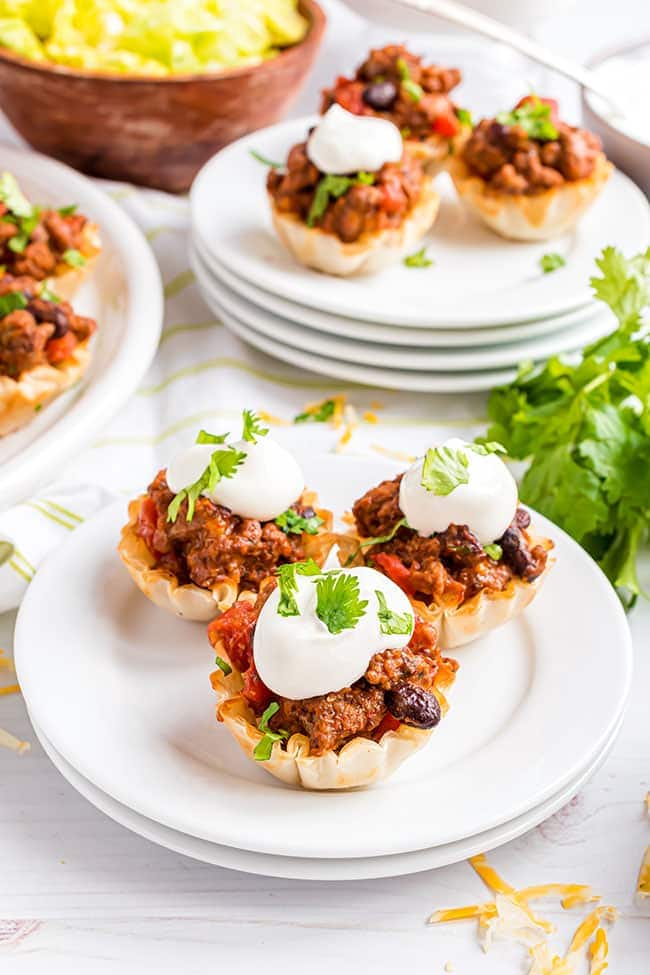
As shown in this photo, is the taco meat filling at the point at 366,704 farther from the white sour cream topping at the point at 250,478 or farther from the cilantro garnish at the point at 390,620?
the white sour cream topping at the point at 250,478

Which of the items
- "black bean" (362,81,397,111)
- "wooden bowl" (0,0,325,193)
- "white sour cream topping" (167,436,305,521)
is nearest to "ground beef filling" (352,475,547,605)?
"white sour cream topping" (167,436,305,521)

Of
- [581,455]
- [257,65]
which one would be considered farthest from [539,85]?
[581,455]

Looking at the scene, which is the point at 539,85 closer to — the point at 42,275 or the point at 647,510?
the point at 42,275

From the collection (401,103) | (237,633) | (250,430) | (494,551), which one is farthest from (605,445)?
(401,103)

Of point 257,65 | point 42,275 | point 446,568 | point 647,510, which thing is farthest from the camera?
point 257,65

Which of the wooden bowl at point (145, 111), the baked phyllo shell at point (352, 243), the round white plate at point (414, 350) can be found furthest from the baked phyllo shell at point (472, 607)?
the wooden bowl at point (145, 111)

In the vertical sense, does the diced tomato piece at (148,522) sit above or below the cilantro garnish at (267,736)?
below
